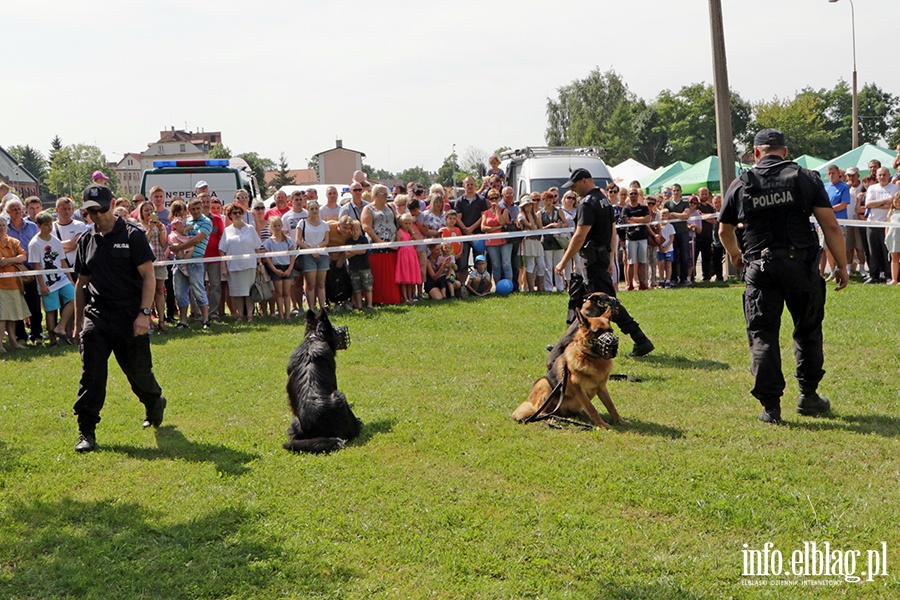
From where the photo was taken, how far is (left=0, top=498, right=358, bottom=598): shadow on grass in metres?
4.02

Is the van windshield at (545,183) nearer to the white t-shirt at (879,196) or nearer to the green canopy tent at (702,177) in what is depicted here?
the white t-shirt at (879,196)

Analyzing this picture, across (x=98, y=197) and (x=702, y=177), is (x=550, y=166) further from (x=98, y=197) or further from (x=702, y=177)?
(x=98, y=197)

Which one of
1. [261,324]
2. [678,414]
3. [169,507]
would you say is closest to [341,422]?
[169,507]

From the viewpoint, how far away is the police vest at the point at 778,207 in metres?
6.21

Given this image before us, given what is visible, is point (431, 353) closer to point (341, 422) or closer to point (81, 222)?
point (341, 422)

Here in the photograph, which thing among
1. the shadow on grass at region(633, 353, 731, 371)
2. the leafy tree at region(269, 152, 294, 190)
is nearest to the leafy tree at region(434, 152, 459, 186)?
the leafy tree at region(269, 152, 294, 190)

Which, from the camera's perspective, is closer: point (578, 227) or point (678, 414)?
point (678, 414)

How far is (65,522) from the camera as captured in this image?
16.3 feet

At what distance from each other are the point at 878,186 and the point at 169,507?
46.1 feet

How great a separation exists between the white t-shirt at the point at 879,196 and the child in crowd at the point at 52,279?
13674 mm

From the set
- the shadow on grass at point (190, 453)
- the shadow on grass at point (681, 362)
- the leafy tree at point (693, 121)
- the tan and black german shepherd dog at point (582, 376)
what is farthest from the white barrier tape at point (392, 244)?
the leafy tree at point (693, 121)

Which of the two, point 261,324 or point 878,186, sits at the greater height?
point 878,186

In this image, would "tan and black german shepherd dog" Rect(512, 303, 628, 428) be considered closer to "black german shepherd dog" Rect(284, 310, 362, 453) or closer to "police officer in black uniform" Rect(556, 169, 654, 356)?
"black german shepherd dog" Rect(284, 310, 362, 453)

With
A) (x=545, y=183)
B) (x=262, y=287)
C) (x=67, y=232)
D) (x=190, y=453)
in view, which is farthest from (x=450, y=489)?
(x=545, y=183)
